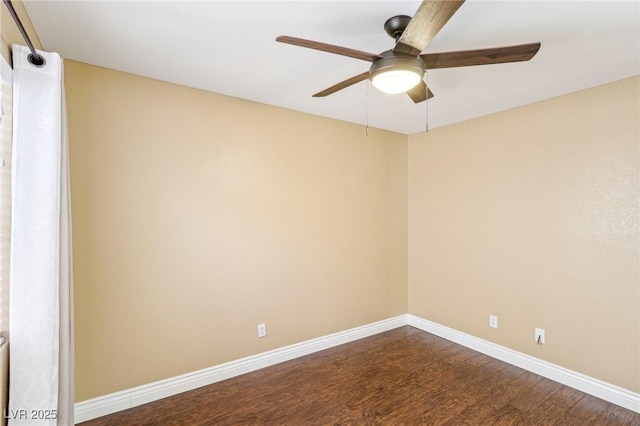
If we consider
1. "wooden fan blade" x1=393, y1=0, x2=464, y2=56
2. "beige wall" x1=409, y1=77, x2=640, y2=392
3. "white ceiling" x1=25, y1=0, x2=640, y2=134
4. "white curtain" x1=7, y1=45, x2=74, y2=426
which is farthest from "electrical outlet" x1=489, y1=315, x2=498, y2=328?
"white curtain" x1=7, y1=45, x2=74, y2=426

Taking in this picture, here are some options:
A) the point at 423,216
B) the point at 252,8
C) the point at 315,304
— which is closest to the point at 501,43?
the point at 252,8

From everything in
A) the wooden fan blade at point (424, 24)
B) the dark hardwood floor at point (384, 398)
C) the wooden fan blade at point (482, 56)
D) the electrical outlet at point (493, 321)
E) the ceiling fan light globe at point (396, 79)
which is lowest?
the dark hardwood floor at point (384, 398)

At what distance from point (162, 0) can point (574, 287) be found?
11.4ft

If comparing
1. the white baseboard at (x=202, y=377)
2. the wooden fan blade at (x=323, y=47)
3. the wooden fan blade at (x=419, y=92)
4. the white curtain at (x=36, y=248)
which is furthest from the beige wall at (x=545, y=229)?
the white curtain at (x=36, y=248)

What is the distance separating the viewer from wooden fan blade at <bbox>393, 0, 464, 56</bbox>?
121 centimetres

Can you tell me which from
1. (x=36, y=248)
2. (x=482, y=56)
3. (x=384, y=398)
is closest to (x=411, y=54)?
(x=482, y=56)

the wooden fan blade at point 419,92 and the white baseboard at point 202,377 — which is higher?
the wooden fan blade at point 419,92

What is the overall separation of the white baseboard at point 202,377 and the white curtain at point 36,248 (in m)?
0.72

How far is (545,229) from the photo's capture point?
290 centimetres

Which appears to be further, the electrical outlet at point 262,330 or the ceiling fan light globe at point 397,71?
the electrical outlet at point 262,330

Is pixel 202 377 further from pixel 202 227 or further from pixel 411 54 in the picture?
pixel 411 54

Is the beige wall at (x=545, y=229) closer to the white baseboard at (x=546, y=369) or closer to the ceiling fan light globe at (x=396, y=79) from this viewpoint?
the white baseboard at (x=546, y=369)

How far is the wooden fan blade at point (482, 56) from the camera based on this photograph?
1.49 m

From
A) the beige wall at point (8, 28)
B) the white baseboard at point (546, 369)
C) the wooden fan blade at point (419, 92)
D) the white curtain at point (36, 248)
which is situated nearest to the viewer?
the beige wall at point (8, 28)
